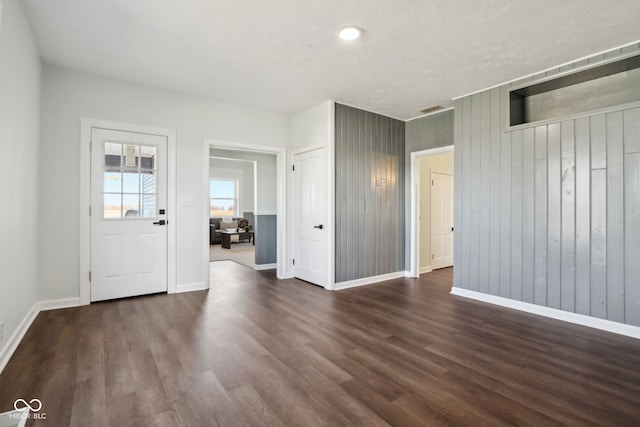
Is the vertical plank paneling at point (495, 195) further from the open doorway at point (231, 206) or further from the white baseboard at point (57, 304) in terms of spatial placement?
the open doorway at point (231, 206)

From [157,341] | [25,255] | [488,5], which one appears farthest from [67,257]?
[488,5]

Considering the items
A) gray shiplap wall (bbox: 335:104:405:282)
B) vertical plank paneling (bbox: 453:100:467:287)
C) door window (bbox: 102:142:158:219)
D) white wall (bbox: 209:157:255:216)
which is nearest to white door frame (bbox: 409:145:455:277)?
gray shiplap wall (bbox: 335:104:405:282)

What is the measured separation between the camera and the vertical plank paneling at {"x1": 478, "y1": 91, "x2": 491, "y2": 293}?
3.97 meters

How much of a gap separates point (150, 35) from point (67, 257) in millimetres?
2660

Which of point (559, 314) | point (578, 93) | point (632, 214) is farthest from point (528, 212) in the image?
point (578, 93)

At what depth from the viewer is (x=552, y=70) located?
11.2 ft

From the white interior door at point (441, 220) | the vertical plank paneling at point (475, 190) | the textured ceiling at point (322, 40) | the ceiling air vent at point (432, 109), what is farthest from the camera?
the white interior door at point (441, 220)

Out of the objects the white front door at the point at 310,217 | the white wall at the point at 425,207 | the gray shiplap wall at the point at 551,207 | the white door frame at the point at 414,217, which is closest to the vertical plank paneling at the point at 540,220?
the gray shiplap wall at the point at 551,207

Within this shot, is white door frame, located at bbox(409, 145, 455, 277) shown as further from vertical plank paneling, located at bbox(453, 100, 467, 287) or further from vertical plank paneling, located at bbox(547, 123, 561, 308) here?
vertical plank paneling, located at bbox(547, 123, 561, 308)

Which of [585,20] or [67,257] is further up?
[585,20]

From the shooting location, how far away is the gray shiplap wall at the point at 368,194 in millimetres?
4699

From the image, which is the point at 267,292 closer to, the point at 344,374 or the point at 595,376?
the point at 344,374

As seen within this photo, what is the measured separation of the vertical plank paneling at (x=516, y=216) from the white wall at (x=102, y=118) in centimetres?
361

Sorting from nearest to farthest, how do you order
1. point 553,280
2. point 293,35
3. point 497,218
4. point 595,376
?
point 595,376 → point 293,35 → point 553,280 → point 497,218
